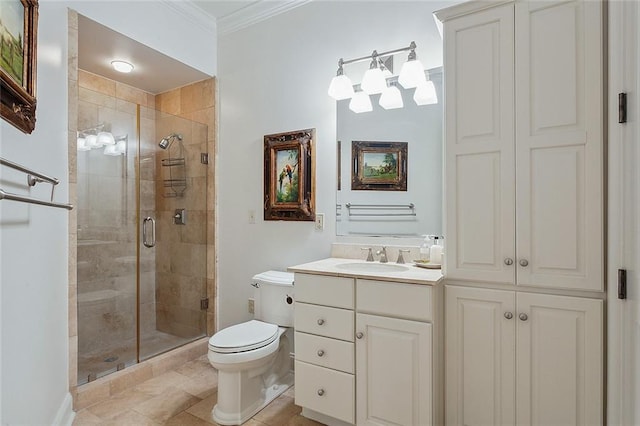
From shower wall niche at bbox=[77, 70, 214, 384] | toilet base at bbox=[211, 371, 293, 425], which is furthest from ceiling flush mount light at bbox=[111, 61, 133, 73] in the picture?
toilet base at bbox=[211, 371, 293, 425]

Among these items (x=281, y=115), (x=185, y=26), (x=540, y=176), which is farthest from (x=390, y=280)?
(x=185, y=26)

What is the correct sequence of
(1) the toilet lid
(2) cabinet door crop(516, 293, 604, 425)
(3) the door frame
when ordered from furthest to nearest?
(1) the toilet lid, (2) cabinet door crop(516, 293, 604, 425), (3) the door frame

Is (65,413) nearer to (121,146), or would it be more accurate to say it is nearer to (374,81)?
(121,146)

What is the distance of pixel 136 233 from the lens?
2.77m

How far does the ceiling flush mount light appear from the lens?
2715 millimetres

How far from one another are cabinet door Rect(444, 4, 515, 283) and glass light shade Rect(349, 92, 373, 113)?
0.63 meters

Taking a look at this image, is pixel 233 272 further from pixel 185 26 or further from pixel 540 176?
pixel 540 176

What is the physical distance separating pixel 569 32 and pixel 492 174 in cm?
62

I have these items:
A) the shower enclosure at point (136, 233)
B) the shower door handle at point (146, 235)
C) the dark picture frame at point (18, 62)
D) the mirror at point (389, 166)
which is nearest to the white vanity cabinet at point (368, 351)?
the mirror at point (389, 166)

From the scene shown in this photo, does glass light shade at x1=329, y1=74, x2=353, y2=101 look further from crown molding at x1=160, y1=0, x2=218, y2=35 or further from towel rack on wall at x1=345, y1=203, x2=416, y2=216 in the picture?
crown molding at x1=160, y1=0, x2=218, y2=35

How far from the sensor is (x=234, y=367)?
6.22ft

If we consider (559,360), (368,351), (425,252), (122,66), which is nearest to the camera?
(559,360)

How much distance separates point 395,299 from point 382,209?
740 millimetres

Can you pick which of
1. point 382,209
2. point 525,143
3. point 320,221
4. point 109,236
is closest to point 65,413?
point 109,236
